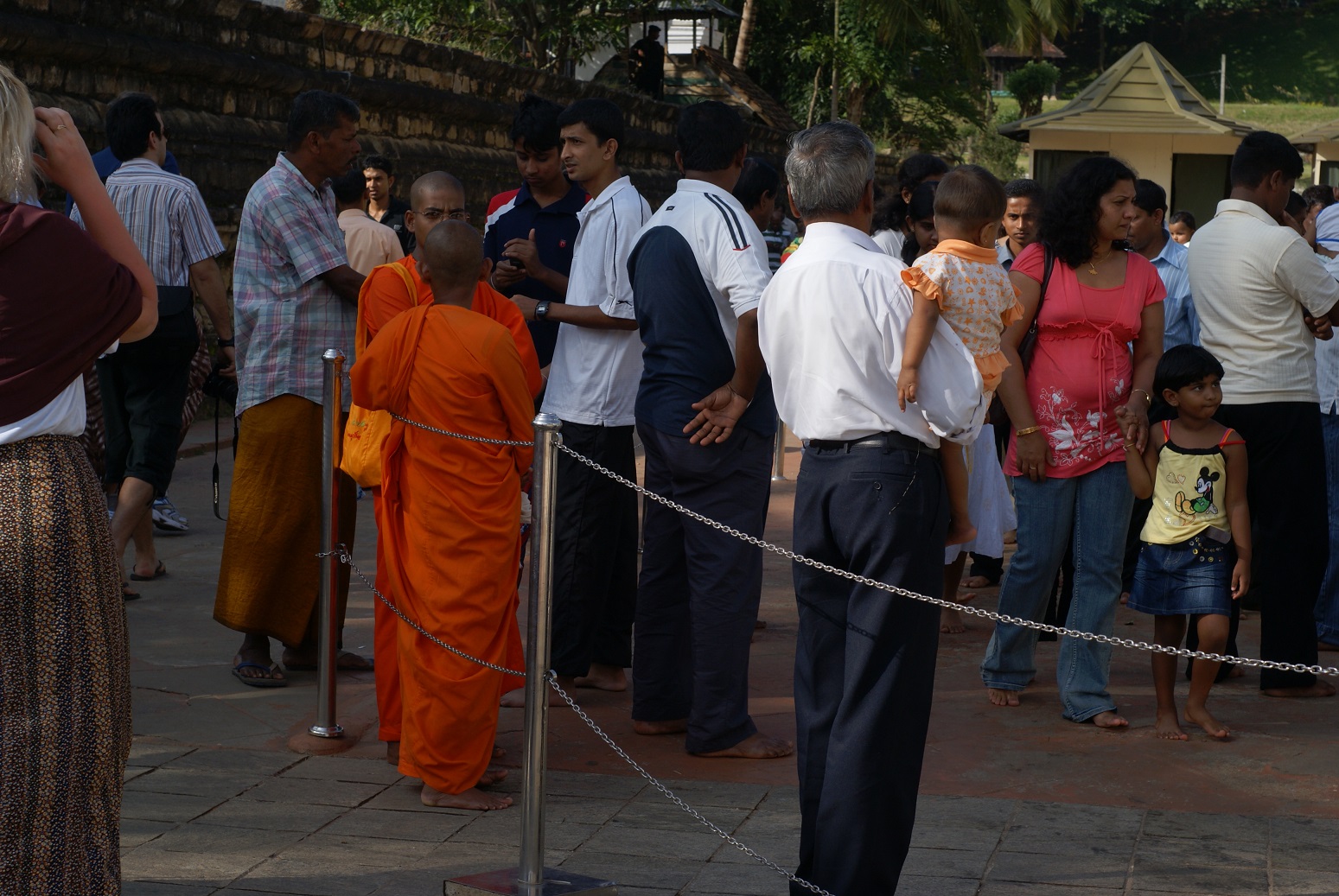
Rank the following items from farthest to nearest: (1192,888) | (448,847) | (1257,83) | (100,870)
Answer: (1257,83) → (448,847) → (1192,888) → (100,870)

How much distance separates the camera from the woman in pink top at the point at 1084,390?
5066mm

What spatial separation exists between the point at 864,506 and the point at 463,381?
4.58 ft

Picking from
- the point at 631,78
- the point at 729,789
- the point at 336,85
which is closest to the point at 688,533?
the point at 729,789

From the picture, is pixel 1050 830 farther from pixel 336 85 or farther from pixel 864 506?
pixel 336 85

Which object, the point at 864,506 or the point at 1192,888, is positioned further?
the point at 1192,888

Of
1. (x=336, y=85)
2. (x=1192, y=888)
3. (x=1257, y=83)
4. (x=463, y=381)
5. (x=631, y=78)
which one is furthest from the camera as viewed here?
(x=1257, y=83)

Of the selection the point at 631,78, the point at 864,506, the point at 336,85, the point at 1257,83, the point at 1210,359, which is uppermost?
the point at 1257,83

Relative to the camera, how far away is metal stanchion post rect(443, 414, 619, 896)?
353 cm

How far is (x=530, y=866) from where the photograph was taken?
3.55m

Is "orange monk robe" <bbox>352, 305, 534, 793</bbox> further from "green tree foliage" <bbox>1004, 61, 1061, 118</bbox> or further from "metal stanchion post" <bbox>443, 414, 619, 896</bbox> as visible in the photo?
"green tree foliage" <bbox>1004, 61, 1061, 118</bbox>

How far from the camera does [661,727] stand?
5078 mm

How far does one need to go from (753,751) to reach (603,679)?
1.00 meters

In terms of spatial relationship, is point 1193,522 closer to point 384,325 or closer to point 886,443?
point 886,443

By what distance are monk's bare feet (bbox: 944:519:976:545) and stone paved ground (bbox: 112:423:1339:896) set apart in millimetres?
859
